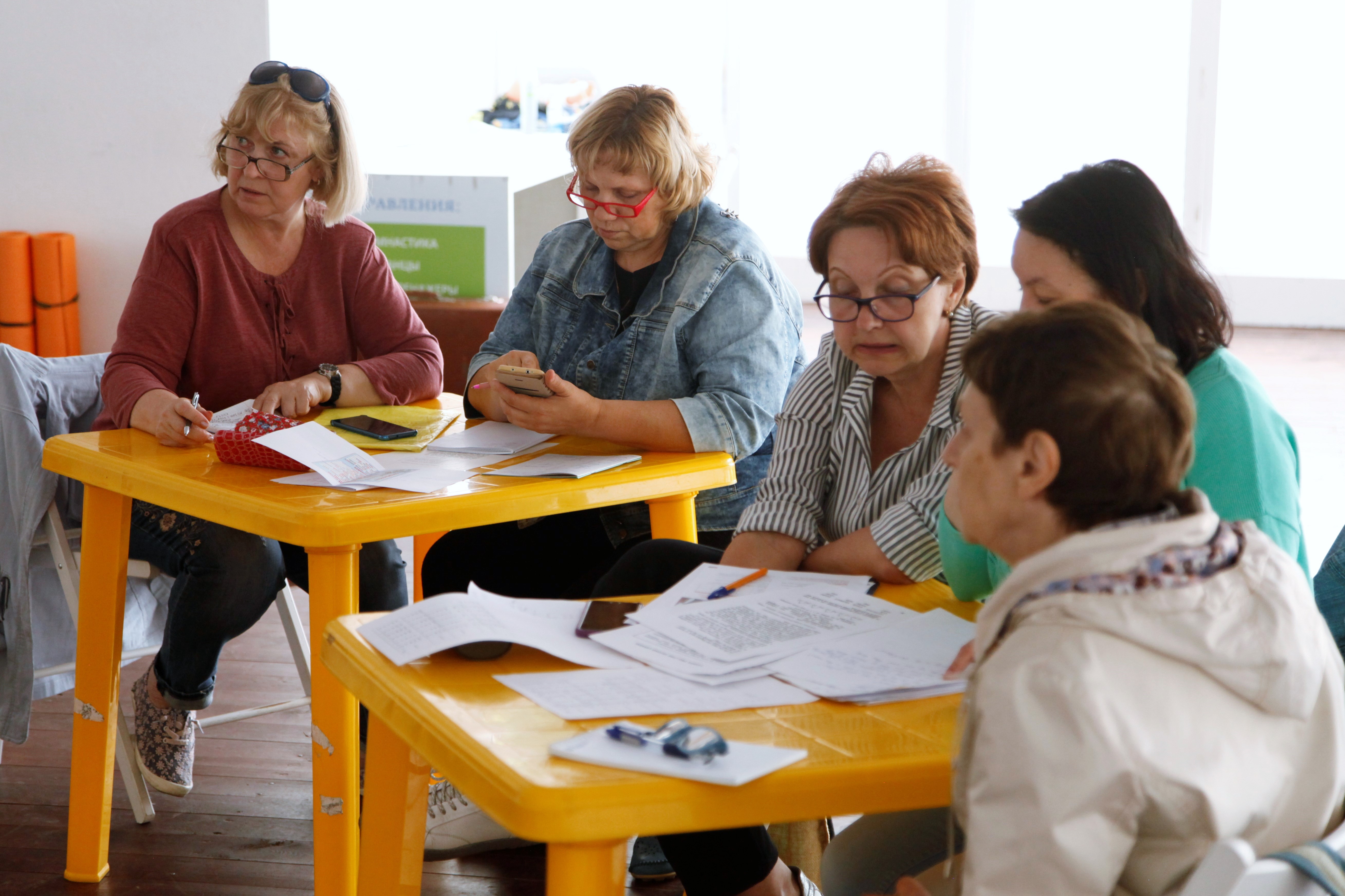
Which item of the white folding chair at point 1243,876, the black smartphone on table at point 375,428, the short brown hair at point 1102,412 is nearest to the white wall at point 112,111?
the black smartphone on table at point 375,428

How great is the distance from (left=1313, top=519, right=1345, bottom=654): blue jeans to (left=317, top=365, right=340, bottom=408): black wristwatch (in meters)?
1.66

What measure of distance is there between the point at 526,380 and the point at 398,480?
1.00 ft

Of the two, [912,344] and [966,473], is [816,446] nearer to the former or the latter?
[912,344]

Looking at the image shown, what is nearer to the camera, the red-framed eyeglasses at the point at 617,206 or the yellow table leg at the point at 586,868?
the yellow table leg at the point at 586,868

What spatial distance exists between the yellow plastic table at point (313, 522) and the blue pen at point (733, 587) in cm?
40

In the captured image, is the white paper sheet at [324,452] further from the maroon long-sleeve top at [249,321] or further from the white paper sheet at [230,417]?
the maroon long-sleeve top at [249,321]

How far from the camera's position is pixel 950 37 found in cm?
842

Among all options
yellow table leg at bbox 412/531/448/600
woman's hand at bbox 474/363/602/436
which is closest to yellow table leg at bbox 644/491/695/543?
woman's hand at bbox 474/363/602/436

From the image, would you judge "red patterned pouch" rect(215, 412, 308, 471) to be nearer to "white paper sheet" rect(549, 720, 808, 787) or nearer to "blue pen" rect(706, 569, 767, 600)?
"blue pen" rect(706, 569, 767, 600)

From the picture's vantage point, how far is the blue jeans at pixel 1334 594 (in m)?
1.46

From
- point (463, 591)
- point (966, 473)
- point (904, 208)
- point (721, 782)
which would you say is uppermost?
point (904, 208)

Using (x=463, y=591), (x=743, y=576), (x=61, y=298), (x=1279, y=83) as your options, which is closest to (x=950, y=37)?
(x=1279, y=83)

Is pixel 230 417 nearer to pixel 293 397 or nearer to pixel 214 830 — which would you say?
pixel 293 397

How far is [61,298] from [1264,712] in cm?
395
